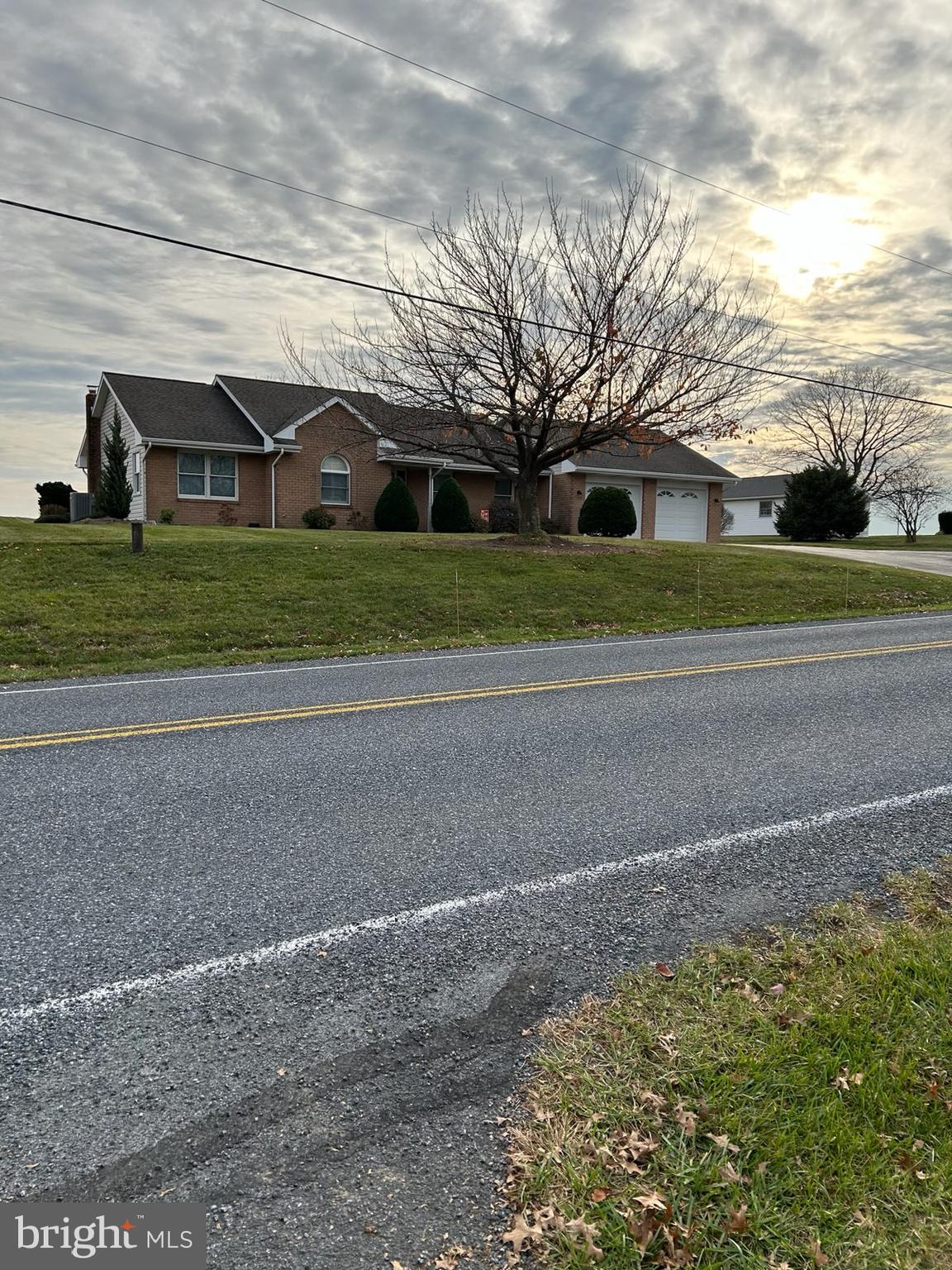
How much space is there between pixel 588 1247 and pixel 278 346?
74.4 feet

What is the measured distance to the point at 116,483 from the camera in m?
28.1

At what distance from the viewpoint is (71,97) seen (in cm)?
1273

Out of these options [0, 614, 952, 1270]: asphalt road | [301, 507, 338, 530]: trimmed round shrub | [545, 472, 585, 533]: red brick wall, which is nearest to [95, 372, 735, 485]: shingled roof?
[545, 472, 585, 533]: red brick wall

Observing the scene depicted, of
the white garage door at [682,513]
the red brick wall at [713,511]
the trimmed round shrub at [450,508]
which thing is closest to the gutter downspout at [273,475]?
the trimmed round shrub at [450,508]

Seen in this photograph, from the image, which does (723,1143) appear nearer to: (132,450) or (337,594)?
(337,594)

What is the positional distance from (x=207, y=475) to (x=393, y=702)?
23.1 m

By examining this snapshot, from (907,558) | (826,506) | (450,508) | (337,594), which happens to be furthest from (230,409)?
(826,506)

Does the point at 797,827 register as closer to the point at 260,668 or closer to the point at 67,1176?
the point at 67,1176

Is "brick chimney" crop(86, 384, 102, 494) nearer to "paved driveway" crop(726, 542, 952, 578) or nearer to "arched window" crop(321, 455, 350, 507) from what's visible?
"arched window" crop(321, 455, 350, 507)

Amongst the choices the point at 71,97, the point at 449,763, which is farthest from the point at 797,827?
the point at 71,97

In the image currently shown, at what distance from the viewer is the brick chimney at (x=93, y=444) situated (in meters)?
32.3

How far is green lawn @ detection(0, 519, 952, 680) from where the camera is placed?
1227 cm

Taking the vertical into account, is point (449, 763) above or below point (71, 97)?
below

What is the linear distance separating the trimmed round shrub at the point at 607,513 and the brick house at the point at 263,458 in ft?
2.91
